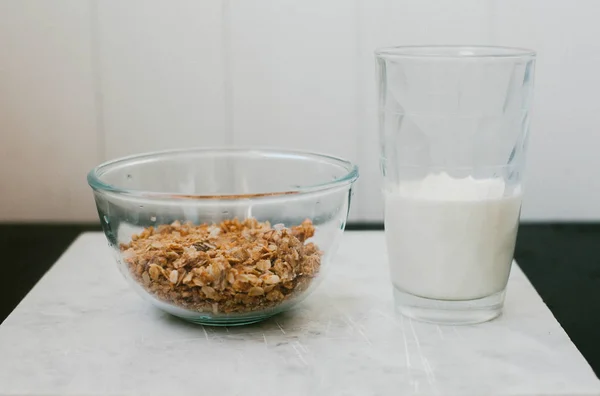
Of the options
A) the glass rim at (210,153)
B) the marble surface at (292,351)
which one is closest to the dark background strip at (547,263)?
the marble surface at (292,351)

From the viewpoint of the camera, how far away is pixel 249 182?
3.49 feet

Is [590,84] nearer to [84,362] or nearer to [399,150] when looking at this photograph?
[399,150]

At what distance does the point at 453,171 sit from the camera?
83 centimetres

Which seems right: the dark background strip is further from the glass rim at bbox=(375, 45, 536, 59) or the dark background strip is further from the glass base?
the glass rim at bbox=(375, 45, 536, 59)

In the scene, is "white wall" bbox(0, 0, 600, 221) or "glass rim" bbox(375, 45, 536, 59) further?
"white wall" bbox(0, 0, 600, 221)

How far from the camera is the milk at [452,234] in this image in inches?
32.7

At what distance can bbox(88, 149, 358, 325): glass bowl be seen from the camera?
82cm

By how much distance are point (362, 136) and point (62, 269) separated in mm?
536

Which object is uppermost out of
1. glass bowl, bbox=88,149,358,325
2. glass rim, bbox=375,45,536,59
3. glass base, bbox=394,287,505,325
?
glass rim, bbox=375,45,536,59

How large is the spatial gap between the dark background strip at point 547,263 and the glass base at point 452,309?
0.30ft

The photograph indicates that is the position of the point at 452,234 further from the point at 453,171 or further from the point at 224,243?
the point at 224,243

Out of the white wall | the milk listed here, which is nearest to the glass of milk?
the milk

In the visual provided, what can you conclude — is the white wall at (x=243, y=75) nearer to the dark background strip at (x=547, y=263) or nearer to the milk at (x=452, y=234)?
the dark background strip at (x=547, y=263)

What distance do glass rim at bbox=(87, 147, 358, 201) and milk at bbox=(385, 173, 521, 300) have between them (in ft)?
0.25
